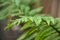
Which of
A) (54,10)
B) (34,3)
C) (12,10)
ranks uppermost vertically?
(34,3)

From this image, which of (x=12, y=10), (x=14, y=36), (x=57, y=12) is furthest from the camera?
(x=57, y=12)

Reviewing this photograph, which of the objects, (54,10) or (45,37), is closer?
(45,37)

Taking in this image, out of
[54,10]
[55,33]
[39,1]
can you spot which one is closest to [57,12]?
[54,10]

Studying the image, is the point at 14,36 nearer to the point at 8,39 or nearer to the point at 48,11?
the point at 8,39

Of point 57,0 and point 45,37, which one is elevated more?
point 57,0

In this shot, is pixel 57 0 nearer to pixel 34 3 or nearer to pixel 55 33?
pixel 34 3

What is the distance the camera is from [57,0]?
290 cm

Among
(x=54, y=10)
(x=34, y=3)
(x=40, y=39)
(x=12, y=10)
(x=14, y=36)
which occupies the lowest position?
(x=40, y=39)

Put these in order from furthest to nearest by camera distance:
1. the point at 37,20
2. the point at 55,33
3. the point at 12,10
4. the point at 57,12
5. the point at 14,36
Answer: the point at 57,12, the point at 14,36, the point at 12,10, the point at 55,33, the point at 37,20

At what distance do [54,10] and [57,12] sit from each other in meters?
0.06

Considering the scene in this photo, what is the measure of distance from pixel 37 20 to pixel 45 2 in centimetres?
201

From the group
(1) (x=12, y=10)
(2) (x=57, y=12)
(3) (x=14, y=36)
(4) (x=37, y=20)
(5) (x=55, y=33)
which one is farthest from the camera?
(2) (x=57, y=12)

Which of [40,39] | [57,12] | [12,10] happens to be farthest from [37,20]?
[57,12]

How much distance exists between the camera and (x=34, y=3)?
119 inches
